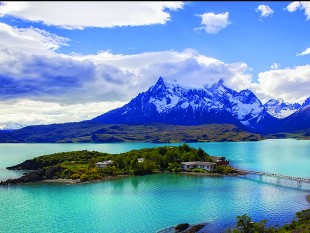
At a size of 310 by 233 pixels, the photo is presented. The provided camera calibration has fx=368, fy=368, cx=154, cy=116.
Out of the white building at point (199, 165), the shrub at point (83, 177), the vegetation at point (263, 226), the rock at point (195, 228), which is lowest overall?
the rock at point (195, 228)

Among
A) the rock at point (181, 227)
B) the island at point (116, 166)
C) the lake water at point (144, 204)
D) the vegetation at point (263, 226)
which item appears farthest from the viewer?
the island at point (116, 166)

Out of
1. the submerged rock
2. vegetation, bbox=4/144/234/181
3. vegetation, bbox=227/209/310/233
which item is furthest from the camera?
vegetation, bbox=4/144/234/181

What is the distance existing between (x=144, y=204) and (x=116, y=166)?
5074cm

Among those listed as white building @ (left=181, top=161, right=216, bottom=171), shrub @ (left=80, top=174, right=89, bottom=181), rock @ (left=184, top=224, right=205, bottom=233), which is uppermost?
white building @ (left=181, top=161, right=216, bottom=171)

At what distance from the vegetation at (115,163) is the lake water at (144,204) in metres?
10.0

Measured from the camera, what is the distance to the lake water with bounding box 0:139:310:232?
6084cm

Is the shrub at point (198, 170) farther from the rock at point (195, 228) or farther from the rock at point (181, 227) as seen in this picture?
the rock at point (181, 227)

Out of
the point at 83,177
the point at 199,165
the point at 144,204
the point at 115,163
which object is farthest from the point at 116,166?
the point at 144,204

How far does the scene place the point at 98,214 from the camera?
221 ft

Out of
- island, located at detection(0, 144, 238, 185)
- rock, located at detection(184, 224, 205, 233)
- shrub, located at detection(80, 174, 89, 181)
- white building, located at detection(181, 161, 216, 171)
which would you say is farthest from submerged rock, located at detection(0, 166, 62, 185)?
rock, located at detection(184, 224, 205, 233)

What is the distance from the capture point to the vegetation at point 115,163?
113 meters

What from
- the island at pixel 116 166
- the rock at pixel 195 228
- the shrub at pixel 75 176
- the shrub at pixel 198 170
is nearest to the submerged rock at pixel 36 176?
the island at pixel 116 166

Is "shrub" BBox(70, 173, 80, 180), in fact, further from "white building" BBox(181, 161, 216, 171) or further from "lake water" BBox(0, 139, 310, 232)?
"white building" BBox(181, 161, 216, 171)

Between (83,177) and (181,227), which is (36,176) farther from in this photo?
(181,227)
